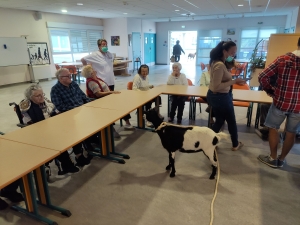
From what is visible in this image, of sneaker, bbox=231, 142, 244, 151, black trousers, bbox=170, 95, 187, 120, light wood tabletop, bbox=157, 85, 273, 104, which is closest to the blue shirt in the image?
light wood tabletop, bbox=157, 85, 273, 104

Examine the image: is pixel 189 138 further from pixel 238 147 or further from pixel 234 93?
pixel 234 93

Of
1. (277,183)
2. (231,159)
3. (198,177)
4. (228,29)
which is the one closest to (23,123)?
(198,177)

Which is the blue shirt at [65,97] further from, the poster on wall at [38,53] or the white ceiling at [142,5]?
the poster on wall at [38,53]

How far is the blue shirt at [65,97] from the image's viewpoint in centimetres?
267

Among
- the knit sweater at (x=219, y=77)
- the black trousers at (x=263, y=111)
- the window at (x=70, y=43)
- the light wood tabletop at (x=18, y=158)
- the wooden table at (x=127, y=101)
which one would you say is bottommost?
the black trousers at (x=263, y=111)

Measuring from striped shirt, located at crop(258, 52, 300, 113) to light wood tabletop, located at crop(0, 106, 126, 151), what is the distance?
5.17 feet

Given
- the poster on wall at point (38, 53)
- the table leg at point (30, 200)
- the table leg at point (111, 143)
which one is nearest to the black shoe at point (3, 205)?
the table leg at point (30, 200)

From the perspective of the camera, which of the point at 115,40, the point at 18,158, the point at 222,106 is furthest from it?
the point at 115,40

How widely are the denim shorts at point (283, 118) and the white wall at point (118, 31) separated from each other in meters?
9.19

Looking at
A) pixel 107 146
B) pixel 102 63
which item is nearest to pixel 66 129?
pixel 107 146

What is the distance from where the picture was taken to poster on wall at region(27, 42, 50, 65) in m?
8.09

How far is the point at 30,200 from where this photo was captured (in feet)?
5.87

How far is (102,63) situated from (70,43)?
6.77 meters

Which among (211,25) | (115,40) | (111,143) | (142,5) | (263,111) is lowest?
(111,143)
